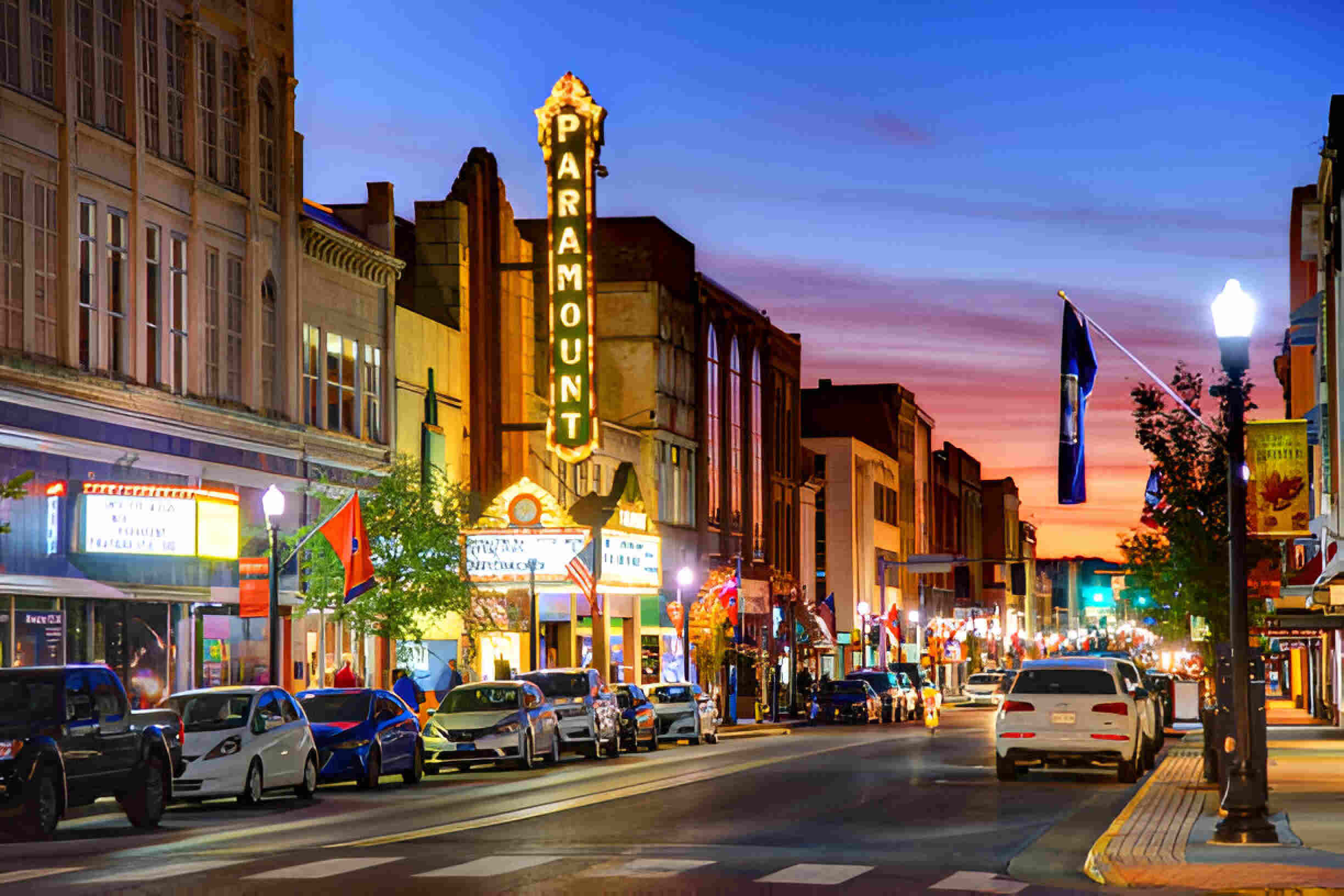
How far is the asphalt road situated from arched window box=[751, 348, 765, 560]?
50.2 meters

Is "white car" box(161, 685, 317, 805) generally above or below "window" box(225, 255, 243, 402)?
below

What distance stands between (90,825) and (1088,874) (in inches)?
486

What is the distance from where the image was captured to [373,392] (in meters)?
48.9

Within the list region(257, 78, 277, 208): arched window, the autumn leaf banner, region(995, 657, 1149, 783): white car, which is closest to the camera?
region(995, 657, 1149, 783): white car

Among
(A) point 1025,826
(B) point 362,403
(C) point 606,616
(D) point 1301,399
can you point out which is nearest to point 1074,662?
(A) point 1025,826

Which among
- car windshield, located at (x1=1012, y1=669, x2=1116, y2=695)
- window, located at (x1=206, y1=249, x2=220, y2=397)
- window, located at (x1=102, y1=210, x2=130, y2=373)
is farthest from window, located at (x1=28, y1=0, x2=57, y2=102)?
car windshield, located at (x1=1012, y1=669, x2=1116, y2=695)

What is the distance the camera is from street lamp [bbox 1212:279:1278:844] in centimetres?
1980

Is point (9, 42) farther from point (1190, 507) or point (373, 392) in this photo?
point (1190, 507)

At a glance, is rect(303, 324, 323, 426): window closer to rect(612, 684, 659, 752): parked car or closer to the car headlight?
rect(612, 684, 659, 752): parked car

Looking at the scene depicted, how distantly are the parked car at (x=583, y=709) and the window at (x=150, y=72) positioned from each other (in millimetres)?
9588

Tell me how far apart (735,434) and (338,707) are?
52437mm

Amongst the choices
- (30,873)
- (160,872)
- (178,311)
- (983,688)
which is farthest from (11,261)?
(983,688)

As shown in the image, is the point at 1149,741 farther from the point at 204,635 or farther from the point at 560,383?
the point at 560,383

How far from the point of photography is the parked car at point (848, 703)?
67375 millimetres
